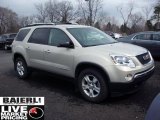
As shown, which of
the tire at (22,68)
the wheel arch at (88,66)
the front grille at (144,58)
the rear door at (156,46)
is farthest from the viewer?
the rear door at (156,46)

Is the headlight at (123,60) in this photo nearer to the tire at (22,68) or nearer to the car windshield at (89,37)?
the car windshield at (89,37)

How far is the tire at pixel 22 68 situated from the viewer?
8.56 m

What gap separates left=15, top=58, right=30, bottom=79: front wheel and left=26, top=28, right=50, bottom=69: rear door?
0.52 metres

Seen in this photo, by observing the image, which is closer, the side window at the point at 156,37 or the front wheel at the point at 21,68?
the front wheel at the point at 21,68

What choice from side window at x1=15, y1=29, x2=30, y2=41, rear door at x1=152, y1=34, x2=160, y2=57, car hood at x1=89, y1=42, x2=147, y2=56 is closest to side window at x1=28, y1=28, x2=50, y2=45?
side window at x1=15, y1=29, x2=30, y2=41

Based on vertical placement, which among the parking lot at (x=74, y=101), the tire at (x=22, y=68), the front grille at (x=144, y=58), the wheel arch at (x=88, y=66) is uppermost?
the front grille at (x=144, y=58)

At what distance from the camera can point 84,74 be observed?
20.7 feet

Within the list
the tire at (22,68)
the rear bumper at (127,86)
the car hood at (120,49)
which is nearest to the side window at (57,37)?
the car hood at (120,49)

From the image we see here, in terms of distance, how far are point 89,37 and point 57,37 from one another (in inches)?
34.0

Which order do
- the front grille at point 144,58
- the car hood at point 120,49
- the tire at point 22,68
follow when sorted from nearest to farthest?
the car hood at point 120,49 → the front grille at point 144,58 → the tire at point 22,68

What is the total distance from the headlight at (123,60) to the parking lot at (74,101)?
90cm

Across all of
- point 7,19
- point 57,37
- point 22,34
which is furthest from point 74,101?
point 7,19

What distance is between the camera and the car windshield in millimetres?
6758

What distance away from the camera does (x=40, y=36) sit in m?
7.86
